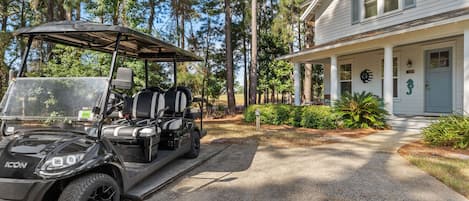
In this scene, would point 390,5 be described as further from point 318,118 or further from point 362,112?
point 318,118

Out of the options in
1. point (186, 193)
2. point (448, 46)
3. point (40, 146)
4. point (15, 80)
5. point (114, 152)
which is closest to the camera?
point (40, 146)

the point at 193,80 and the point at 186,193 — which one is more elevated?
the point at 193,80

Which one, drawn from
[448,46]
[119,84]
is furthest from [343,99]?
[119,84]

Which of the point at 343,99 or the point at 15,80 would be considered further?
the point at 343,99

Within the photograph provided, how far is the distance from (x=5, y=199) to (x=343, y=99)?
834cm

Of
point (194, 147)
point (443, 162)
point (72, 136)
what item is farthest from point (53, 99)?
point (443, 162)

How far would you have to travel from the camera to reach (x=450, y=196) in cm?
317

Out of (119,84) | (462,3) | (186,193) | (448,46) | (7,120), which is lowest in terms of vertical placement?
(186,193)

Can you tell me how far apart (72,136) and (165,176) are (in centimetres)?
162

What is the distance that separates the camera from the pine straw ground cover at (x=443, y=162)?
3596 mm

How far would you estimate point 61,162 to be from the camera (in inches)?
88.4

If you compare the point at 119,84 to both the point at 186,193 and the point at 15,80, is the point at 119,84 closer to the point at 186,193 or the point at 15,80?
the point at 15,80

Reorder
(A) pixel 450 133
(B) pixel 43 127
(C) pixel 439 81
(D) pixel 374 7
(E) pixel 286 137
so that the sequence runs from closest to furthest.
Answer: (B) pixel 43 127
(A) pixel 450 133
(E) pixel 286 137
(C) pixel 439 81
(D) pixel 374 7

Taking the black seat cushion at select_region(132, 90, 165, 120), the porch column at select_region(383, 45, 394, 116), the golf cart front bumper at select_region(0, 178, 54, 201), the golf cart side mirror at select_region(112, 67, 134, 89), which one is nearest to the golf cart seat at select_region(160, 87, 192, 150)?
the black seat cushion at select_region(132, 90, 165, 120)
